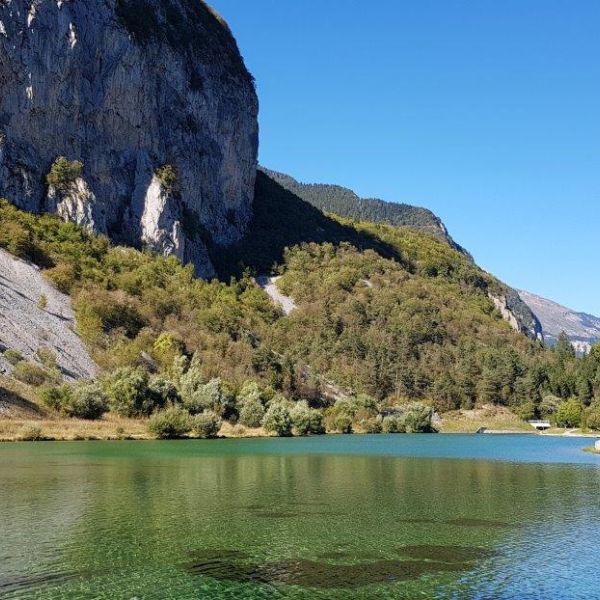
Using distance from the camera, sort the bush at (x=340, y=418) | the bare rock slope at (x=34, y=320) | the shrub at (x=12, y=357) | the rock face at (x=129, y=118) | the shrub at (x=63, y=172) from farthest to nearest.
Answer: the shrub at (x=63, y=172) < the rock face at (x=129, y=118) < the bush at (x=340, y=418) < the bare rock slope at (x=34, y=320) < the shrub at (x=12, y=357)

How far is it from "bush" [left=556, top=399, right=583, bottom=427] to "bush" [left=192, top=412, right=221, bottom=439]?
239ft

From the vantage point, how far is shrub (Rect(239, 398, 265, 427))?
9781 centimetres

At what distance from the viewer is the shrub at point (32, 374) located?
79250mm

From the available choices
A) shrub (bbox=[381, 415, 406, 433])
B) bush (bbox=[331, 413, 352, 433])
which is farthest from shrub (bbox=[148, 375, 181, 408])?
shrub (bbox=[381, 415, 406, 433])

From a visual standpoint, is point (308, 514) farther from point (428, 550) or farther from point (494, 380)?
point (494, 380)

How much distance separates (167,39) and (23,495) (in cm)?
13959

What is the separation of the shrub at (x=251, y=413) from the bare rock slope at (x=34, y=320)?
793 inches

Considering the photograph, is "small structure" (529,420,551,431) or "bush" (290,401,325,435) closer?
"bush" (290,401,325,435)

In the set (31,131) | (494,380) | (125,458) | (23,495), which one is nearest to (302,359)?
(494,380)

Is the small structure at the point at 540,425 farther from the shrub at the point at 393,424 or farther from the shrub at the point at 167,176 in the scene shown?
the shrub at the point at 167,176

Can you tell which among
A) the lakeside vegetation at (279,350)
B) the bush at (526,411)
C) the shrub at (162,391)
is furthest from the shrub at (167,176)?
the bush at (526,411)

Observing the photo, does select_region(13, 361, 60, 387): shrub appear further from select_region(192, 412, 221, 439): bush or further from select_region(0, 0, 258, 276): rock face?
select_region(0, 0, 258, 276): rock face

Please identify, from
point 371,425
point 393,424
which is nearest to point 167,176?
point 371,425

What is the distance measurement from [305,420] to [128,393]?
27939mm
